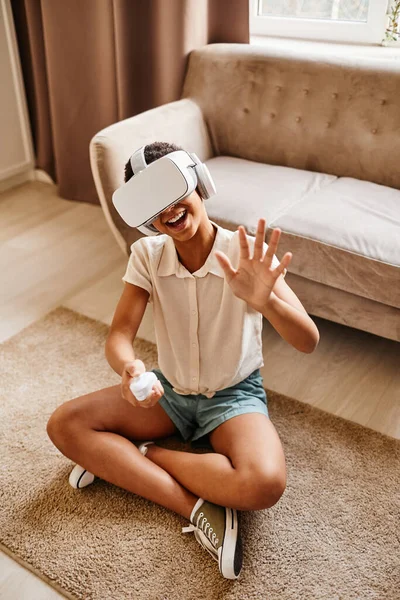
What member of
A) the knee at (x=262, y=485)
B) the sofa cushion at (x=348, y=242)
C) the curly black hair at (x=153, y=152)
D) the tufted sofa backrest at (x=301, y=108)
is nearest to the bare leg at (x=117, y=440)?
the knee at (x=262, y=485)

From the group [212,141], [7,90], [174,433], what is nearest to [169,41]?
[212,141]

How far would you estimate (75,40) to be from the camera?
2.73m

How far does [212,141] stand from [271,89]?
12.9 inches

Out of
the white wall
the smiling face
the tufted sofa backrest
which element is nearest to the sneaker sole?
the smiling face

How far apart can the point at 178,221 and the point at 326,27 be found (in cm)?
194

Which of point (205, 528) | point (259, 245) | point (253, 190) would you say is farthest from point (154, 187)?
point (253, 190)

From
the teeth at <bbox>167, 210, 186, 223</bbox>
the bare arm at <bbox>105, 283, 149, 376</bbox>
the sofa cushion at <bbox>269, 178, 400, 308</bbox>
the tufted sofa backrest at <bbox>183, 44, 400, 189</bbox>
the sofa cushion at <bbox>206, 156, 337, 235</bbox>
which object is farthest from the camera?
the tufted sofa backrest at <bbox>183, 44, 400, 189</bbox>

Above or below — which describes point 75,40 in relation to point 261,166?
above

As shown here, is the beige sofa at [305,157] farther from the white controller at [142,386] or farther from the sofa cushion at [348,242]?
the white controller at [142,386]

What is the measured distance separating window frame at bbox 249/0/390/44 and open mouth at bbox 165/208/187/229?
73.7 inches

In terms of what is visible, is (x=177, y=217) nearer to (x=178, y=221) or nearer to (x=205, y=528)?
(x=178, y=221)

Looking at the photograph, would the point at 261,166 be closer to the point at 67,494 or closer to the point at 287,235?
the point at 287,235

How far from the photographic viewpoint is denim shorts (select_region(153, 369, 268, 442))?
4.67 ft

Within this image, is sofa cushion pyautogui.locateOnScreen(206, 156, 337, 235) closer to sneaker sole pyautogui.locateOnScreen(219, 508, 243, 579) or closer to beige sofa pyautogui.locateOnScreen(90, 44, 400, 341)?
beige sofa pyautogui.locateOnScreen(90, 44, 400, 341)
